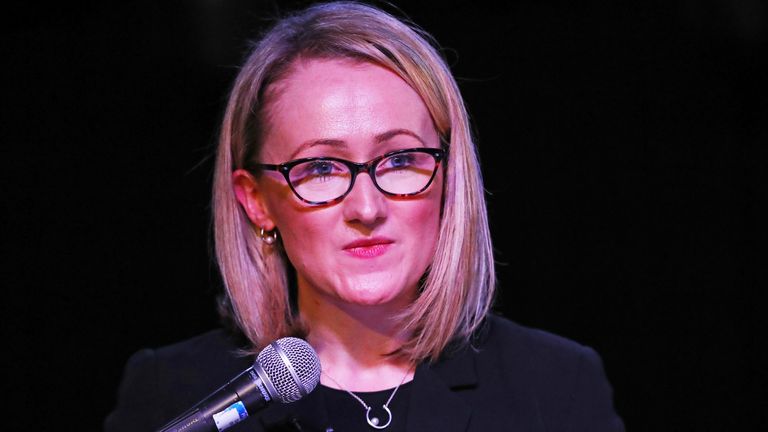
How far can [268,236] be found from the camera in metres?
2.11

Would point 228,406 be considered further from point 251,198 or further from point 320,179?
point 251,198

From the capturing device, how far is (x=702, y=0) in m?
2.46

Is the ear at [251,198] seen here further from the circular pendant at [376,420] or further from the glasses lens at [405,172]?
the circular pendant at [376,420]

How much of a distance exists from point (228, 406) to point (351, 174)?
637 millimetres

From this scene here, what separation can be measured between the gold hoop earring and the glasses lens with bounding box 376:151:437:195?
1.41 ft

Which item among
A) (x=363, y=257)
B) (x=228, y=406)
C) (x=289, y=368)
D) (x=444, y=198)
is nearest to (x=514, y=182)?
(x=444, y=198)

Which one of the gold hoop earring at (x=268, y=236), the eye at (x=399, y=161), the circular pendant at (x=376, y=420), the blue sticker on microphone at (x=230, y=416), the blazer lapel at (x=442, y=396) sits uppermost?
the eye at (x=399, y=161)

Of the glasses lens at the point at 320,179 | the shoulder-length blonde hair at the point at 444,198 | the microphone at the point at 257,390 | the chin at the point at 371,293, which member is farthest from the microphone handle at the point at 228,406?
the shoulder-length blonde hair at the point at 444,198

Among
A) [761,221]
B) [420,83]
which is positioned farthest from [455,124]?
[761,221]

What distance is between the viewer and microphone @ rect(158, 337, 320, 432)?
4.48 feet

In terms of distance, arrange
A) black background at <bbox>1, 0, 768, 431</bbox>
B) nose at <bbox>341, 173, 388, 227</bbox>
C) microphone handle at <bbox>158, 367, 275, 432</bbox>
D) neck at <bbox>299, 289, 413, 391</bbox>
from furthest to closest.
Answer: black background at <bbox>1, 0, 768, 431</bbox> < neck at <bbox>299, 289, 413, 391</bbox> < nose at <bbox>341, 173, 388, 227</bbox> < microphone handle at <bbox>158, 367, 275, 432</bbox>

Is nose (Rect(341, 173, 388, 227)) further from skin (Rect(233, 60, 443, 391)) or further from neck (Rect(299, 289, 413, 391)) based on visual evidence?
neck (Rect(299, 289, 413, 391))

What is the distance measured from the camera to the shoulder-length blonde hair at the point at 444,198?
6.31 ft

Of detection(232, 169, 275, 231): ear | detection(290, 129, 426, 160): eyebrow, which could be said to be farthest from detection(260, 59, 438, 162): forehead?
detection(232, 169, 275, 231): ear
